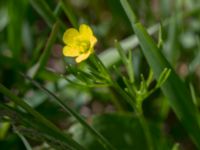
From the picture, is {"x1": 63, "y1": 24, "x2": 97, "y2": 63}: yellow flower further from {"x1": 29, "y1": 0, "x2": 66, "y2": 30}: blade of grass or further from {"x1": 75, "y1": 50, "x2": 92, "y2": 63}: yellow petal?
{"x1": 29, "y1": 0, "x2": 66, "y2": 30}: blade of grass

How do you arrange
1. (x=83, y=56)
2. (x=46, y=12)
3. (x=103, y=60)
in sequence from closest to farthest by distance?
(x=83, y=56) → (x=46, y=12) → (x=103, y=60)

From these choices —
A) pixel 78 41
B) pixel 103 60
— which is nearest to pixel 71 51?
pixel 78 41

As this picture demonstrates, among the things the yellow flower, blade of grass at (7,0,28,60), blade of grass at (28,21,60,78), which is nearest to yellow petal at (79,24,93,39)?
the yellow flower

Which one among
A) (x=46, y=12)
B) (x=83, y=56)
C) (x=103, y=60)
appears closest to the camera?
(x=83, y=56)

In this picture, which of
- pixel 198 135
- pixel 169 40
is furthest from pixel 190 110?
pixel 169 40

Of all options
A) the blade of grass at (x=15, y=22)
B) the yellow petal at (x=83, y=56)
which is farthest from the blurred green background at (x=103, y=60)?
the yellow petal at (x=83, y=56)

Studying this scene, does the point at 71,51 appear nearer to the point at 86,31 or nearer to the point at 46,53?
the point at 86,31
